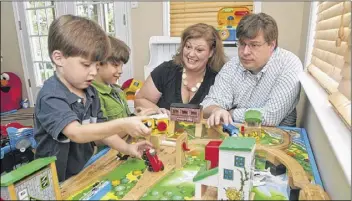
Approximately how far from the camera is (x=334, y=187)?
0.57m

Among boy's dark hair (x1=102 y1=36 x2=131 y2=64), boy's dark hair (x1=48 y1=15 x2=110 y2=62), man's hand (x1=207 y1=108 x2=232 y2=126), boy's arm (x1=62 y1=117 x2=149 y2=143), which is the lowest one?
man's hand (x1=207 y1=108 x2=232 y2=126)

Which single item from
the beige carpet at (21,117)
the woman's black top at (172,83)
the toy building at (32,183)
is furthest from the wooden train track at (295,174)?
the beige carpet at (21,117)

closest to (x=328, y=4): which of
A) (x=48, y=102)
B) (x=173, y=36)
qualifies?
(x=48, y=102)

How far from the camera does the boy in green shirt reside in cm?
105

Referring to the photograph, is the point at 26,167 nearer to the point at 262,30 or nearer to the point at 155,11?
the point at 262,30

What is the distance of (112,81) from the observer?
1165mm

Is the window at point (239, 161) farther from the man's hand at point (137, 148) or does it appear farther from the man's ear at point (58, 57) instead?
the man's ear at point (58, 57)

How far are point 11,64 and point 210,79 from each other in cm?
327

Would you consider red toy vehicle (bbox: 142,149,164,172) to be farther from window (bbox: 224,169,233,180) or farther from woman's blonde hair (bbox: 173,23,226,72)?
woman's blonde hair (bbox: 173,23,226,72)


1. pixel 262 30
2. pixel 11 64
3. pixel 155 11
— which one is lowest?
pixel 11 64

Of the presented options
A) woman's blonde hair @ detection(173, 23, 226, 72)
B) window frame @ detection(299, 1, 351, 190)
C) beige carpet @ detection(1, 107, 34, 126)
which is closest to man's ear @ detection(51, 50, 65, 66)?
window frame @ detection(299, 1, 351, 190)

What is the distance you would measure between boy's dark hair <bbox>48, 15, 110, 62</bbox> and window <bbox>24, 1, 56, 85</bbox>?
2.80m

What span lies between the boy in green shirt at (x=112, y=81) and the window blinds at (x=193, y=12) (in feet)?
4.21

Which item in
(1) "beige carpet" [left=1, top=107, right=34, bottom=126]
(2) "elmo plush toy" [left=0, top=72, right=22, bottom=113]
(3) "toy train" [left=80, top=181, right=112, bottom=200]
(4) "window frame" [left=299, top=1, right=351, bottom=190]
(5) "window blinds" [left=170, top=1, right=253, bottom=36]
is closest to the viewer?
(4) "window frame" [left=299, top=1, right=351, bottom=190]
